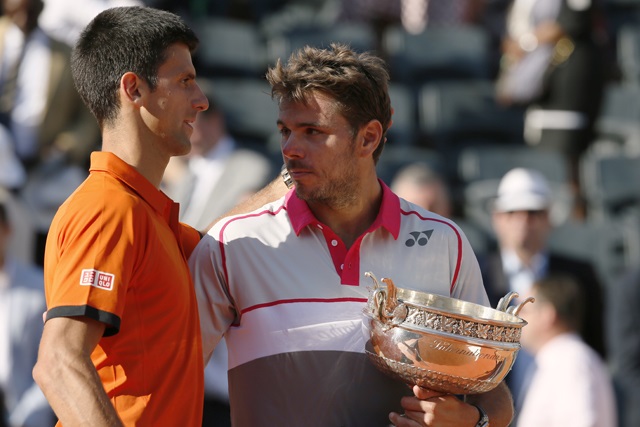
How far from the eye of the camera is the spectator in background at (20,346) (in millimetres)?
6465

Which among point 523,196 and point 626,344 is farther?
point 523,196

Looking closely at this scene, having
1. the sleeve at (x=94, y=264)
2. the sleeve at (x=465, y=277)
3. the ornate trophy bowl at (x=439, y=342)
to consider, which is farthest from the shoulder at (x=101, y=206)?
the sleeve at (x=465, y=277)

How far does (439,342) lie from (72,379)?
965mm

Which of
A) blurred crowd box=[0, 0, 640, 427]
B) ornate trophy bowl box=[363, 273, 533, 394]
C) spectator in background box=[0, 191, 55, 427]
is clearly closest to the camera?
ornate trophy bowl box=[363, 273, 533, 394]

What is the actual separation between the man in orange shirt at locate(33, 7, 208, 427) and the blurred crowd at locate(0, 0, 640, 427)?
2595 mm

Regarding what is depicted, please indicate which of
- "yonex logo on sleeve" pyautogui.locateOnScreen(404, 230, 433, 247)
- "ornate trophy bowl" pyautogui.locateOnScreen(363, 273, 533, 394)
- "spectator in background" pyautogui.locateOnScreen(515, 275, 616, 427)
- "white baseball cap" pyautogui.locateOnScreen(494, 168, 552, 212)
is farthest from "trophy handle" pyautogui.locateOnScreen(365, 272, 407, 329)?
"white baseball cap" pyautogui.locateOnScreen(494, 168, 552, 212)

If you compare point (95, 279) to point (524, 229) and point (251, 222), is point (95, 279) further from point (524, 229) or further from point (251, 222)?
point (524, 229)

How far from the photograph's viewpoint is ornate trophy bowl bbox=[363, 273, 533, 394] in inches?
132

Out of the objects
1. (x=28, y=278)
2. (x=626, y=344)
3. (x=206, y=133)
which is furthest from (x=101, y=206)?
(x=206, y=133)

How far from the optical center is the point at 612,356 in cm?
694

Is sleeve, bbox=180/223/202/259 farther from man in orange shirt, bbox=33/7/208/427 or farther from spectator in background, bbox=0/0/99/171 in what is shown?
spectator in background, bbox=0/0/99/171

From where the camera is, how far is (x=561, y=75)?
962 cm

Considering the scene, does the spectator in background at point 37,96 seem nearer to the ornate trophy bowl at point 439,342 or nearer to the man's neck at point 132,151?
the man's neck at point 132,151

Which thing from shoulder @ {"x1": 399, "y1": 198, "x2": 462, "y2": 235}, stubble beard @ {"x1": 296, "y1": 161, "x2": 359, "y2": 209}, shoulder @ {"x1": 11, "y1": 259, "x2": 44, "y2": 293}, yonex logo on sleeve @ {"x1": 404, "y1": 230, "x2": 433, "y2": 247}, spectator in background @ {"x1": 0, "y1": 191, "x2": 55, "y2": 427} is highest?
stubble beard @ {"x1": 296, "y1": 161, "x2": 359, "y2": 209}
